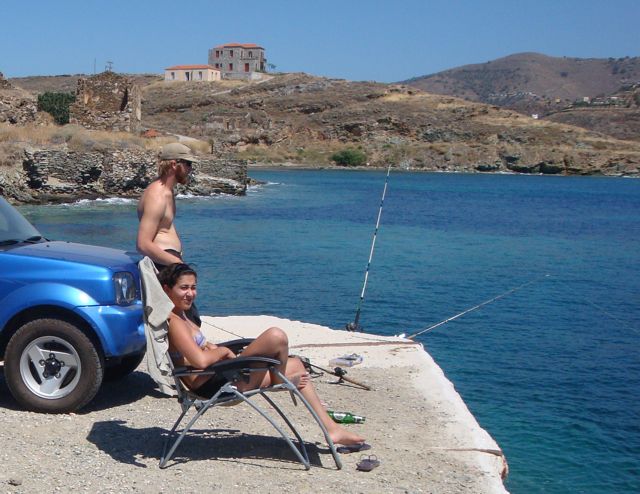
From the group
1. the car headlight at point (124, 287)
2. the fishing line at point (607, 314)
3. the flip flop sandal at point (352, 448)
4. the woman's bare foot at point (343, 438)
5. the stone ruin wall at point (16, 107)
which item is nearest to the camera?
the woman's bare foot at point (343, 438)

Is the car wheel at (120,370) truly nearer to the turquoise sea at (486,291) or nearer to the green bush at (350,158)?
the turquoise sea at (486,291)

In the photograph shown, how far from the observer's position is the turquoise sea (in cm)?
967

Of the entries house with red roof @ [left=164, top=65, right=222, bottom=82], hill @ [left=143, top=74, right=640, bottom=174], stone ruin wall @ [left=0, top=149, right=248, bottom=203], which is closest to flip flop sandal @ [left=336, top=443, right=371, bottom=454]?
stone ruin wall @ [left=0, top=149, right=248, bottom=203]

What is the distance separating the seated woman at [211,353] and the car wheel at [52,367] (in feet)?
2.74

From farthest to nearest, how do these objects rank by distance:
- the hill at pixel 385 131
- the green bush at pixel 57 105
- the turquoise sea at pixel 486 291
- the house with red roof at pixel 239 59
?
1. the house with red roof at pixel 239 59
2. the hill at pixel 385 131
3. the green bush at pixel 57 105
4. the turquoise sea at pixel 486 291

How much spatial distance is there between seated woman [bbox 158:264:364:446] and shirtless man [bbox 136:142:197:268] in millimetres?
765

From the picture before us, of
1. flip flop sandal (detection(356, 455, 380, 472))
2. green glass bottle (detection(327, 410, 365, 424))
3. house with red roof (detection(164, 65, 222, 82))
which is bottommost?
green glass bottle (detection(327, 410, 365, 424))

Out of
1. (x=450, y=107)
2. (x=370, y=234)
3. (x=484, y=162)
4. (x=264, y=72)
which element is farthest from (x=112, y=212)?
(x=264, y=72)

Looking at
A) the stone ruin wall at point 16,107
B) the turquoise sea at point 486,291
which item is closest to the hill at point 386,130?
the stone ruin wall at point 16,107

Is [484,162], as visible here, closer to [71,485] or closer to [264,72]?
[264,72]

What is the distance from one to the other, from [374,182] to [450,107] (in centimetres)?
4937

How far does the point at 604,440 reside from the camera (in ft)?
31.1

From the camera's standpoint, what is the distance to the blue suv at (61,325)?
20.9 ft

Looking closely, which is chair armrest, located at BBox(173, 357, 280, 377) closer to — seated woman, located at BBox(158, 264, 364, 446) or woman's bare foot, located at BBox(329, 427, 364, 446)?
seated woman, located at BBox(158, 264, 364, 446)
